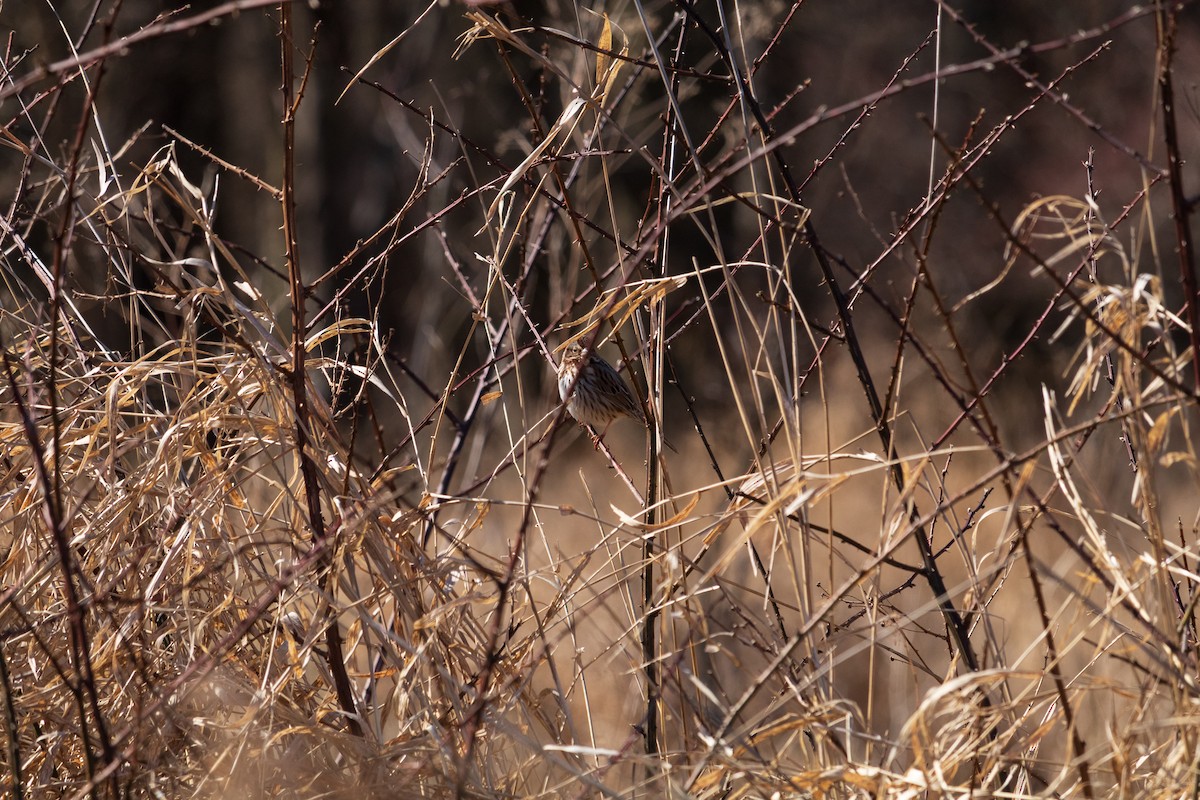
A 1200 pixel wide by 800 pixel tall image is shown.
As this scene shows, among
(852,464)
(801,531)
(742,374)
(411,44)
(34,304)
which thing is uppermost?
(411,44)

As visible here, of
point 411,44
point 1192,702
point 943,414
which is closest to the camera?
point 1192,702

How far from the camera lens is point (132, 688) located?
165 cm

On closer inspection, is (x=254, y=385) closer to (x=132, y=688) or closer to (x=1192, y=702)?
(x=132, y=688)

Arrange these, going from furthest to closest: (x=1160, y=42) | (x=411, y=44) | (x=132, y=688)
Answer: (x=411, y=44) < (x=132, y=688) < (x=1160, y=42)

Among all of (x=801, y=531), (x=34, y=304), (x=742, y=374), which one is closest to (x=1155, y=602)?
(x=801, y=531)

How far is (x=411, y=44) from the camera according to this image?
10734mm

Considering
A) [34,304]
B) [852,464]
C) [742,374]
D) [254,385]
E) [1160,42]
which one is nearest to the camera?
[1160,42]

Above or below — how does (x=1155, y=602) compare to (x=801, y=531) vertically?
below

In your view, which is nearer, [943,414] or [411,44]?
[943,414]

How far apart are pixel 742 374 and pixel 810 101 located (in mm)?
6515

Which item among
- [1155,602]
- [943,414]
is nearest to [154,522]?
[1155,602]

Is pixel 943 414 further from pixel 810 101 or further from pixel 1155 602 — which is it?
pixel 1155 602

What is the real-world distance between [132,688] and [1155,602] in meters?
1.43

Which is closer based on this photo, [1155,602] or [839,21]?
[1155,602]
